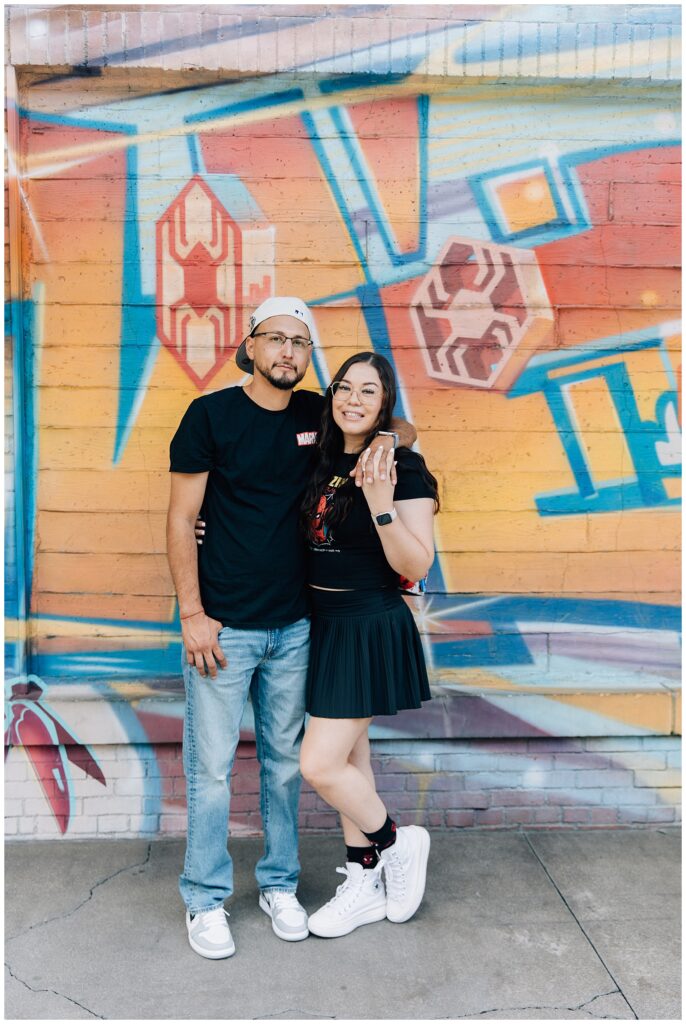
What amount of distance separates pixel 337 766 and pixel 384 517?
2.90 ft

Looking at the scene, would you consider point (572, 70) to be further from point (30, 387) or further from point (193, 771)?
point (193, 771)

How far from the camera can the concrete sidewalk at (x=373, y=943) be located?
262 centimetres

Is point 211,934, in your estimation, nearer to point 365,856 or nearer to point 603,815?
point 365,856

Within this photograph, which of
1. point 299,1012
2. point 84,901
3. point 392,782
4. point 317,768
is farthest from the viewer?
point 392,782

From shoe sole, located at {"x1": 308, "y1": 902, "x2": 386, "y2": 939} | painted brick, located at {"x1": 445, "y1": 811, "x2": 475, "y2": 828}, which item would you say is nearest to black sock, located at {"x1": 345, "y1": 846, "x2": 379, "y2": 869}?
shoe sole, located at {"x1": 308, "y1": 902, "x2": 386, "y2": 939}

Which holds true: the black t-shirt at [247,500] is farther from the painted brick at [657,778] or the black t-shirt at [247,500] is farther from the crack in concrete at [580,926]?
the painted brick at [657,778]

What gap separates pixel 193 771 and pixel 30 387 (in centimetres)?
175

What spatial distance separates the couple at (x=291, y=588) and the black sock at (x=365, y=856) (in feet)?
0.17

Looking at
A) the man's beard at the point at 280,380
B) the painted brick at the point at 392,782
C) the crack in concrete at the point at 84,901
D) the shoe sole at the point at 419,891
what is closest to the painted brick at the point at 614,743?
the painted brick at the point at 392,782

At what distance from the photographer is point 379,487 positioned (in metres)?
2.60

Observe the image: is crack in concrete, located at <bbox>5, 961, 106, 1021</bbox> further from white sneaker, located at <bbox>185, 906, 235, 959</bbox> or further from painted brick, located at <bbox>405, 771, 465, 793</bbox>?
painted brick, located at <bbox>405, 771, 465, 793</bbox>

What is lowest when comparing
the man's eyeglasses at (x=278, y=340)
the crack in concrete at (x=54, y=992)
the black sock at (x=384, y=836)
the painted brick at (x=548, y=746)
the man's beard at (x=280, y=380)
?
the crack in concrete at (x=54, y=992)

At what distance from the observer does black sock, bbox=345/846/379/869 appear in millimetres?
3033

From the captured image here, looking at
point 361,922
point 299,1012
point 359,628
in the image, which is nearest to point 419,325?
point 359,628
